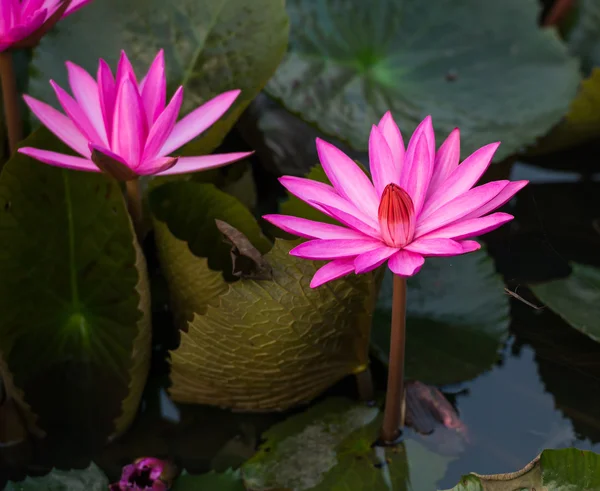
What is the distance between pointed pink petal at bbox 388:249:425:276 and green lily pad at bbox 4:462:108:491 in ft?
1.31

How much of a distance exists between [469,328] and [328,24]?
0.56 metres

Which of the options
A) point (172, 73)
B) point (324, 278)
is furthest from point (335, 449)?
point (172, 73)

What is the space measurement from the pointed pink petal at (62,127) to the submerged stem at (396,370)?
0.34 m

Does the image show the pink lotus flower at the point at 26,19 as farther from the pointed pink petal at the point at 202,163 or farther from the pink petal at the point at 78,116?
the pointed pink petal at the point at 202,163

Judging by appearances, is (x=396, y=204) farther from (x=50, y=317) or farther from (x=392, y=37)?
(x=392, y=37)

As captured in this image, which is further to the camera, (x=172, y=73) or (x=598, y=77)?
(x=598, y=77)

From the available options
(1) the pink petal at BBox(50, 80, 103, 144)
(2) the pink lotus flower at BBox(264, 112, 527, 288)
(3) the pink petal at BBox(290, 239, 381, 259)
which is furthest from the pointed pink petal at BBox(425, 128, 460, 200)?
(1) the pink petal at BBox(50, 80, 103, 144)

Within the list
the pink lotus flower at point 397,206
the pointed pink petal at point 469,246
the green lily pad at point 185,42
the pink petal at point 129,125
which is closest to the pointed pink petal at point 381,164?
the pink lotus flower at point 397,206

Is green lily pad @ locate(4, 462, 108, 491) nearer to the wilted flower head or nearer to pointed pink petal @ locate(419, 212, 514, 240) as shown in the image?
the wilted flower head

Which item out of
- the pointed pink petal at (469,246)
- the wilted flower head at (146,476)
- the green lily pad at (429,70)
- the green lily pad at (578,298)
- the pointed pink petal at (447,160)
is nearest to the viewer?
the pointed pink petal at (469,246)

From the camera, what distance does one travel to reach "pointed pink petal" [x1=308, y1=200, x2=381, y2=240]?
21.8 inches

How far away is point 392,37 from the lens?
115cm

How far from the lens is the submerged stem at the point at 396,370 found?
0.62 meters

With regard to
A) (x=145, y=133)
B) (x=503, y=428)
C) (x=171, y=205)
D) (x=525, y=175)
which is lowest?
(x=503, y=428)
